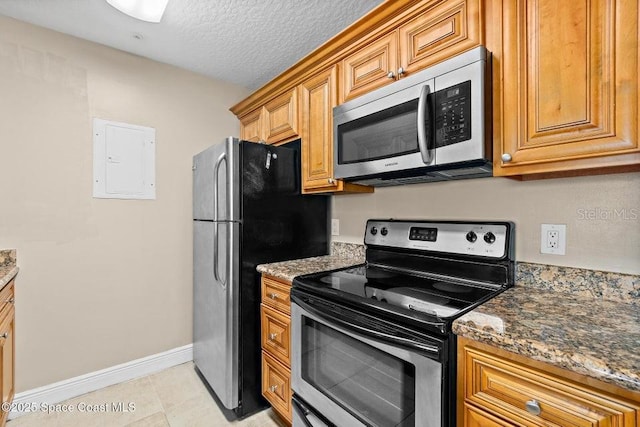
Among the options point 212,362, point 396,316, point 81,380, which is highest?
point 396,316

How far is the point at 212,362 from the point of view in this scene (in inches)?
79.0

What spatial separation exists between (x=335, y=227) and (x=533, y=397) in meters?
1.58

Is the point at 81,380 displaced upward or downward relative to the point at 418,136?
downward

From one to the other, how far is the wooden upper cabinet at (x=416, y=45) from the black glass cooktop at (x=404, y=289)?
0.97 m

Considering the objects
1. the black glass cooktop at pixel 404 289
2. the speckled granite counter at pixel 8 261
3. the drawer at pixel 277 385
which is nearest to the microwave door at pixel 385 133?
the black glass cooktop at pixel 404 289

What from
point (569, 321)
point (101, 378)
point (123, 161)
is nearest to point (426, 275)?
point (569, 321)

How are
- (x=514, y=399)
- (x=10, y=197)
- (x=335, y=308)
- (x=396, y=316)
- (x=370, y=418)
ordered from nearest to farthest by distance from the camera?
1. (x=514, y=399)
2. (x=396, y=316)
3. (x=370, y=418)
4. (x=335, y=308)
5. (x=10, y=197)

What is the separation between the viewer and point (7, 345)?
5.28 ft

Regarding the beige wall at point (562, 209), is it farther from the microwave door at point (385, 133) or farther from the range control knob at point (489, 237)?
the microwave door at point (385, 133)

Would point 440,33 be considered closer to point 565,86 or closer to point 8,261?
point 565,86

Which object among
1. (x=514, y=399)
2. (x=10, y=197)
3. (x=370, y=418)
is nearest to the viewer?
(x=514, y=399)

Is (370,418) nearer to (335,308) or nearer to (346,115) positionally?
(335,308)

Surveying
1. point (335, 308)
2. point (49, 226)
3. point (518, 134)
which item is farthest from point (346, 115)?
point (49, 226)

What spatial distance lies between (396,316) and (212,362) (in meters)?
1.53
